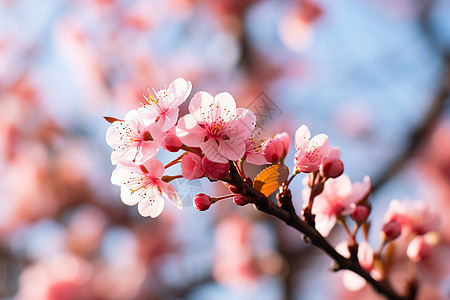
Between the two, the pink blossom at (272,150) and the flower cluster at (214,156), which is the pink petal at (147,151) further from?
the pink blossom at (272,150)

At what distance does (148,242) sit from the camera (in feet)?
14.6

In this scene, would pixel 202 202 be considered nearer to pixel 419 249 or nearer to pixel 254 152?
pixel 254 152

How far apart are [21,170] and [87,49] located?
1.86 metres

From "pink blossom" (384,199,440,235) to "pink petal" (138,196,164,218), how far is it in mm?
511

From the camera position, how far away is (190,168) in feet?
1.82

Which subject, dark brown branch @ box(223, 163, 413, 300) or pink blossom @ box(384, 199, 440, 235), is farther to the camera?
pink blossom @ box(384, 199, 440, 235)

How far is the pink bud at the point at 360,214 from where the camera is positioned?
29.0 inches

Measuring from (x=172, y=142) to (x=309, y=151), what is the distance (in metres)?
0.23

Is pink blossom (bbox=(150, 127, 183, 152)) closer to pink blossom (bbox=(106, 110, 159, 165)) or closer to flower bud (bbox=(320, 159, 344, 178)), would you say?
pink blossom (bbox=(106, 110, 159, 165))

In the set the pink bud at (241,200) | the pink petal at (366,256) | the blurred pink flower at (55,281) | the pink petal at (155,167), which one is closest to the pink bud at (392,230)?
the pink petal at (366,256)

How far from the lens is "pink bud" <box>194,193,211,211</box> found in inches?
24.5

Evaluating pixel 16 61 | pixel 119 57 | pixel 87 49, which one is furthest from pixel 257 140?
A: pixel 16 61

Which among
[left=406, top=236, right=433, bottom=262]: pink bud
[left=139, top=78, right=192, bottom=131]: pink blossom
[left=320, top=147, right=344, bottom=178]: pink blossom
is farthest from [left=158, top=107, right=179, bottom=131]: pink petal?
[left=406, top=236, right=433, bottom=262]: pink bud

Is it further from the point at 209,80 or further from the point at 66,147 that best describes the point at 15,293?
the point at 209,80
